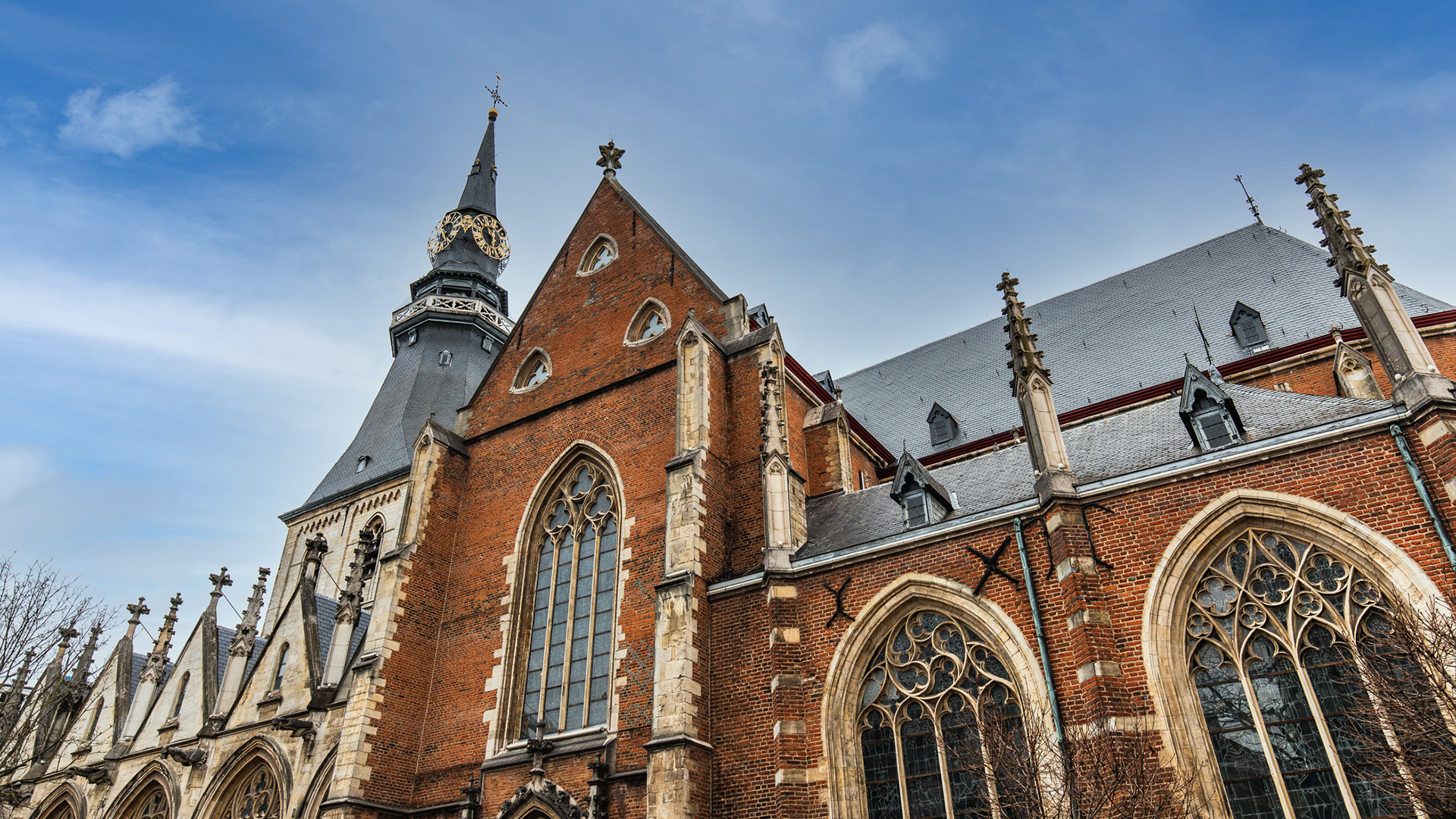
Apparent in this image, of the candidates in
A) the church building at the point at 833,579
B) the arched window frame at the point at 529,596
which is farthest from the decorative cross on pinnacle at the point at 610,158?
the arched window frame at the point at 529,596

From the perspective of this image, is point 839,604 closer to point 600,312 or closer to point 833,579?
point 833,579

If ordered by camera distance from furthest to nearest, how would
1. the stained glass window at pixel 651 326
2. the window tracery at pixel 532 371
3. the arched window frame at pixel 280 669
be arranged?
the window tracery at pixel 532 371
the arched window frame at pixel 280 669
the stained glass window at pixel 651 326

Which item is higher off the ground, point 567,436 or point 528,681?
point 567,436

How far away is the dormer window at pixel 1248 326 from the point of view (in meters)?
17.8

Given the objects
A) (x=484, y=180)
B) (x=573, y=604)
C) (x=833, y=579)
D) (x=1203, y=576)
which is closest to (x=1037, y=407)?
(x=1203, y=576)

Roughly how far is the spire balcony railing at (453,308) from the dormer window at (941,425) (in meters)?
17.7

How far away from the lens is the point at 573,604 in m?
14.5

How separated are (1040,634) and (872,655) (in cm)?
217

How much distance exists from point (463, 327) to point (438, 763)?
21.5 meters

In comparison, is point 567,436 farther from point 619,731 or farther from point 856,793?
point 856,793

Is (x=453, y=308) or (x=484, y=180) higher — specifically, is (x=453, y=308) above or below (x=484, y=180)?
below

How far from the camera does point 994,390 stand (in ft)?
70.4

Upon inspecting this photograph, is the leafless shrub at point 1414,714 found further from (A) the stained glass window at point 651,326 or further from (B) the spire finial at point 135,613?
(B) the spire finial at point 135,613

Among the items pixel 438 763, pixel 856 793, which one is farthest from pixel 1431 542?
pixel 438 763
